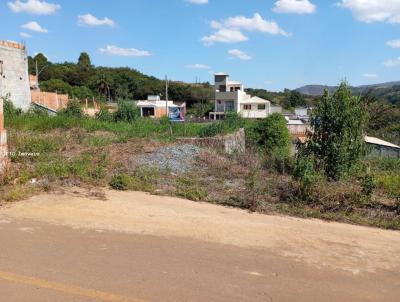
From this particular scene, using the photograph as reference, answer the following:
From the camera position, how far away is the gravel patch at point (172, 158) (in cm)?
1084

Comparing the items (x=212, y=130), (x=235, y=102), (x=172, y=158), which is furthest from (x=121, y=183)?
(x=235, y=102)

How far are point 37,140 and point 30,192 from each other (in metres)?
5.46

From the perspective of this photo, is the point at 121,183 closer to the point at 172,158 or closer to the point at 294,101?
the point at 172,158

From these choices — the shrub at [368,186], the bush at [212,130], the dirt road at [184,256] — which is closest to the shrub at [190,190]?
the dirt road at [184,256]

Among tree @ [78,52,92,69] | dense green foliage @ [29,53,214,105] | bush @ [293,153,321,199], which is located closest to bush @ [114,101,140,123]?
bush @ [293,153,321,199]

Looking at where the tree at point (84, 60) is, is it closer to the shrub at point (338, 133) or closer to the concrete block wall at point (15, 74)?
the concrete block wall at point (15, 74)

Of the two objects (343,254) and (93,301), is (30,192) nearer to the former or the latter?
(93,301)

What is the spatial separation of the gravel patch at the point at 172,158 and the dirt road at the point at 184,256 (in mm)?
3541

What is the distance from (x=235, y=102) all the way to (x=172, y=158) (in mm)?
68178

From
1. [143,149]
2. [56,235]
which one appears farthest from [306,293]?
[143,149]

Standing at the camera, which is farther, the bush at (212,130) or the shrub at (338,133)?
the bush at (212,130)

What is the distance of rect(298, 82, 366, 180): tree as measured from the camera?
10.6 m

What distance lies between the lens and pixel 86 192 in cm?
827

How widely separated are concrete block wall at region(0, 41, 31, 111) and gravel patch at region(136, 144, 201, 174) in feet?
66.7
